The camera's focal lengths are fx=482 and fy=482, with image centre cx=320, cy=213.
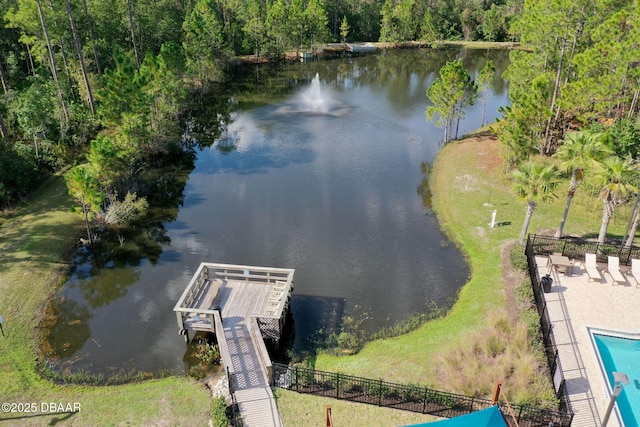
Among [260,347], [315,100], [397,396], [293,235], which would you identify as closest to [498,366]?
[397,396]

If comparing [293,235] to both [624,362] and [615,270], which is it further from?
[624,362]

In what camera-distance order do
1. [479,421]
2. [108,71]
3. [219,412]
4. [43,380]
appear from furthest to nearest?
[108,71] → [43,380] → [219,412] → [479,421]

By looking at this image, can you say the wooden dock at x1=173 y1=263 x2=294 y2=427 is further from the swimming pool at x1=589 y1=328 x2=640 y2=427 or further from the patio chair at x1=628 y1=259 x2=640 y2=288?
the patio chair at x1=628 y1=259 x2=640 y2=288

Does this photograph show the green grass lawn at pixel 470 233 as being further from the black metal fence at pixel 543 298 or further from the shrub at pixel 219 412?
the shrub at pixel 219 412

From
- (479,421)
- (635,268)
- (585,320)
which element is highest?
(479,421)

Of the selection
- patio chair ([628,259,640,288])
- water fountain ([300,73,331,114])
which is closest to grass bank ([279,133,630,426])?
patio chair ([628,259,640,288])

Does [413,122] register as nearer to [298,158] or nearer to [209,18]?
[298,158]

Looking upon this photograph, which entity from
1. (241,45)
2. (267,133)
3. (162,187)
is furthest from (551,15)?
(241,45)

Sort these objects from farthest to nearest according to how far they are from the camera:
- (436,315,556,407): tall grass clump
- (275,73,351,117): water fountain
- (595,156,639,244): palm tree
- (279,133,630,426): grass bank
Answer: (275,73,351,117): water fountain < (595,156,639,244): palm tree < (279,133,630,426): grass bank < (436,315,556,407): tall grass clump
